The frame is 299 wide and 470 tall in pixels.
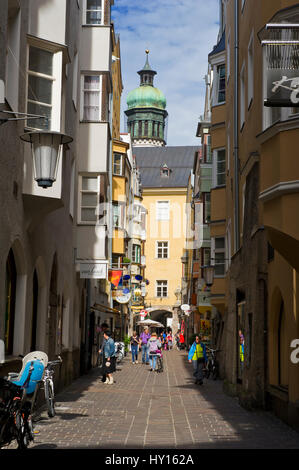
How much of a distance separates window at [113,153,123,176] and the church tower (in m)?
70.5

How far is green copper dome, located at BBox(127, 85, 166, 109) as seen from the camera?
118 m

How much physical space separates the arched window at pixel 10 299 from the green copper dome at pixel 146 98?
10595 centimetres

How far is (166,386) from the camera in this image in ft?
79.3

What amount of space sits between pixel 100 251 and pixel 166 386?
4.69m

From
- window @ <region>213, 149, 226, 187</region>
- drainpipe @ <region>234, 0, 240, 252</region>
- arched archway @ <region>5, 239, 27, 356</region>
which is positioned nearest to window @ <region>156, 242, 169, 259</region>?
window @ <region>213, 149, 226, 187</region>

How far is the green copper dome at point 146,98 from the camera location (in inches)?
4658

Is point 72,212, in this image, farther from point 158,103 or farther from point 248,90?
point 158,103

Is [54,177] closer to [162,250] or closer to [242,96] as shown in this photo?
[242,96]

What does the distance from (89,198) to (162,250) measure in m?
69.2

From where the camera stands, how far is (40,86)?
14555 mm

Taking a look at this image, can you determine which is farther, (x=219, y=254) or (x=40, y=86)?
(x=219, y=254)

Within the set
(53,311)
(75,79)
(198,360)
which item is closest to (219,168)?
(198,360)

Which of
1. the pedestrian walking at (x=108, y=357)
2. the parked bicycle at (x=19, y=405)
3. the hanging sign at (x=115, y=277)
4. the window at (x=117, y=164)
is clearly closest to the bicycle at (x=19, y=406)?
the parked bicycle at (x=19, y=405)

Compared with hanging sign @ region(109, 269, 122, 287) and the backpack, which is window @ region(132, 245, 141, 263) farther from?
the backpack
